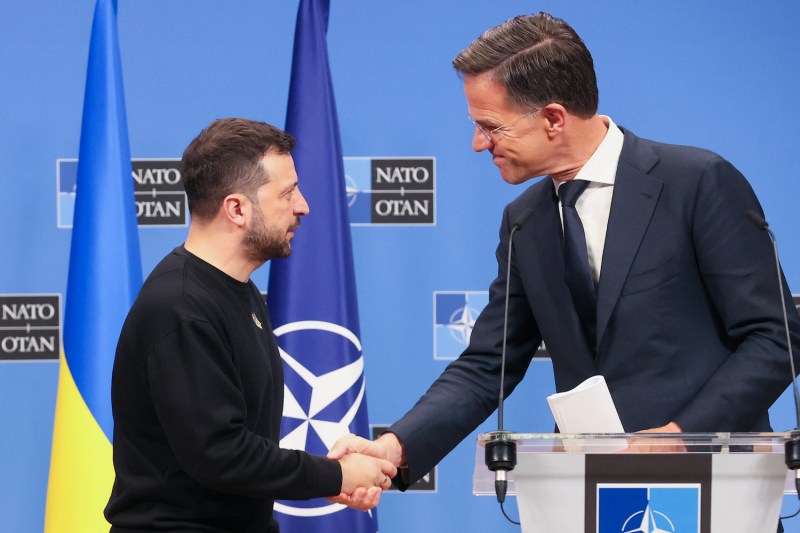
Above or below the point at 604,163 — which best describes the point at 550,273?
below

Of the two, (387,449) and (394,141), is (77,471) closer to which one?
(387,449)

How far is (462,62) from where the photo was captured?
223cm

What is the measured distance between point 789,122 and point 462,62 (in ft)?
6.54

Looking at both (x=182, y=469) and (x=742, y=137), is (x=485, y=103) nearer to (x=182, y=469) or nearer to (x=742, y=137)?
(x=182, y=469)

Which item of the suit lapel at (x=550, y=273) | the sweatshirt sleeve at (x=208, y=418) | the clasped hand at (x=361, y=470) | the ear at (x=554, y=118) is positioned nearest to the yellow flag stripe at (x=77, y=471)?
the clasped hand at (x=361, y=470)

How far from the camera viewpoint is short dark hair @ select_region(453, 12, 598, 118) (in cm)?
215

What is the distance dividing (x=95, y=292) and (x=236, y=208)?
1.24 m

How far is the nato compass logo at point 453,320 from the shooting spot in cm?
370

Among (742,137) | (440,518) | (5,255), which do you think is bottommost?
(440,518)

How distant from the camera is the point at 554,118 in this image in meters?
2.18

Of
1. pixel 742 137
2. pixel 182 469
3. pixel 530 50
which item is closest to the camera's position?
pixel 182 469

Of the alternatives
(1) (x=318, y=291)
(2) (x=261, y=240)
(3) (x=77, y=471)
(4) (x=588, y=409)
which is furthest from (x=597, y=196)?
(3) (x=77, y=471)

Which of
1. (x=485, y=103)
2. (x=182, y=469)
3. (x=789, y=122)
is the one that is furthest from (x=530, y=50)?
(x=789, y=122)

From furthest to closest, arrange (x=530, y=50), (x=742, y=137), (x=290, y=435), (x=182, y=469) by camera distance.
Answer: (x=742, y=137) → (x=290, y=435) → (x=530, y=50) → (x=182, y=469)
